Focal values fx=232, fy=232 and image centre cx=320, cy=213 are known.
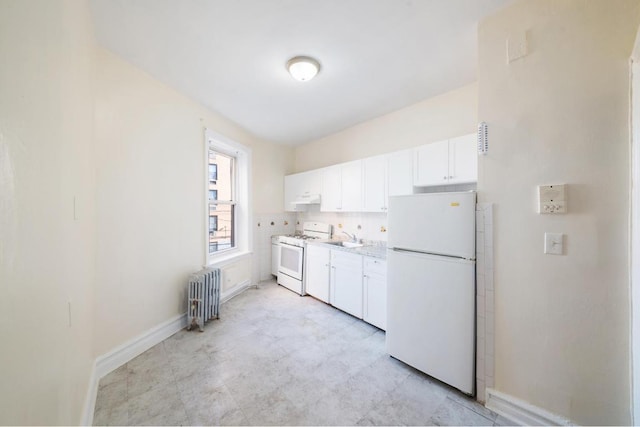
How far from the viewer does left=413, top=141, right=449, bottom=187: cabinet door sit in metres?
2.47

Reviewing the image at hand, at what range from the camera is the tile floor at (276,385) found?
158cm

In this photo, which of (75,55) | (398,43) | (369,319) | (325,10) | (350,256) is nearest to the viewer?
(75,55)

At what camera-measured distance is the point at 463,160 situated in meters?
2.35

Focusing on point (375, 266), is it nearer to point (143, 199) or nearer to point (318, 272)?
point (318, 272)

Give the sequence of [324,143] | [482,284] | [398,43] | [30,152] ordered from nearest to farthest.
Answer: [30,152]
[482,284]
[398,43]
[324,143]

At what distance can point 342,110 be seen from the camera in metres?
3.20

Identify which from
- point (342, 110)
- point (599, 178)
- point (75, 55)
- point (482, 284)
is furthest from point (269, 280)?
point (599, 178)

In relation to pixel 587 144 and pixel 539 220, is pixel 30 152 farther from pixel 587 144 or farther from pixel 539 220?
pixel 587 144

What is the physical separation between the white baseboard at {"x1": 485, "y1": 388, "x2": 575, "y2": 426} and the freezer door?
0.98 m

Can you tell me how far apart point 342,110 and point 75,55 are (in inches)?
102

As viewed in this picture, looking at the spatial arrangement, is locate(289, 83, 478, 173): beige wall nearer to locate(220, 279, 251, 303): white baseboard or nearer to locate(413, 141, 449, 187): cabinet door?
locate(413, 141, 449, 187): cabinet door

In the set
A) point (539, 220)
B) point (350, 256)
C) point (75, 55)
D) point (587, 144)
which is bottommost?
point (350, 256)

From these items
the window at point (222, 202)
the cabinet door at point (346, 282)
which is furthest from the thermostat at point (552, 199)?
the window at point (222, 202)

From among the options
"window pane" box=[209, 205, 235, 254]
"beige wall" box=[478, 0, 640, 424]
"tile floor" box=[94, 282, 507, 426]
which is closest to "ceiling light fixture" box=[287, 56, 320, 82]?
"beige wall" box=[478, 0, 640, 424]
